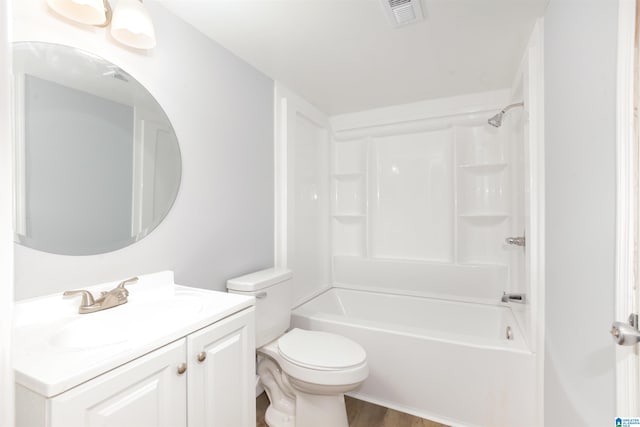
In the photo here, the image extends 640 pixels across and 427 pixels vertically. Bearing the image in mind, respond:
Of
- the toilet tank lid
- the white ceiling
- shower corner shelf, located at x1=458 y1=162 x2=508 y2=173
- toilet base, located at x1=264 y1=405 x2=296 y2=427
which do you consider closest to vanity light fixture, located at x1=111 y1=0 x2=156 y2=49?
the white ceiling

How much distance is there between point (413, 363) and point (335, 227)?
62.3 inches

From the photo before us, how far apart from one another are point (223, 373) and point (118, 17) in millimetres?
1386

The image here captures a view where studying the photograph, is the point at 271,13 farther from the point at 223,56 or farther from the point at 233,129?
the point at 233,129

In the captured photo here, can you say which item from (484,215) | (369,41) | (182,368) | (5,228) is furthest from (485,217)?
(5,228)

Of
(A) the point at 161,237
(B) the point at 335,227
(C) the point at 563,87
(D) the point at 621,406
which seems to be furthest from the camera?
(B) the point at 335,227

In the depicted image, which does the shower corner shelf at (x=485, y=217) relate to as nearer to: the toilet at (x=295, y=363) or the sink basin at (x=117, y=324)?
the toilet at (x=295, y=363)

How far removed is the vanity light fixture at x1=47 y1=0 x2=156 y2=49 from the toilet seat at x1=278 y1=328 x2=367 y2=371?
5.19ft

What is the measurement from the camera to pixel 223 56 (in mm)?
1784

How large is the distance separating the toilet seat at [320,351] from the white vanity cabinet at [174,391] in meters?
0.36

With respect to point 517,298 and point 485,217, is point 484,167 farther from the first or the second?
point 517,298

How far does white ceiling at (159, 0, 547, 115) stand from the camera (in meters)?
1.42

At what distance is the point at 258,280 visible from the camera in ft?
5.68

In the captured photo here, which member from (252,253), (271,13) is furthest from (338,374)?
(271,13)

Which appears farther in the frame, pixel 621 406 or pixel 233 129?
pixel 233 129
